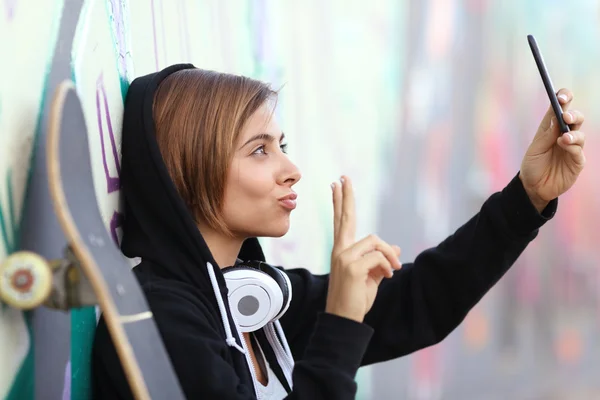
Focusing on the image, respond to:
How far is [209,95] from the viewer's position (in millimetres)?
1251

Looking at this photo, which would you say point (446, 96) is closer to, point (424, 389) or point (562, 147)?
point (424, 389)

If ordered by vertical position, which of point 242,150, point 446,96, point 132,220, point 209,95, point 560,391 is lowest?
point 560,391

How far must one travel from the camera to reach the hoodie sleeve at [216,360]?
3.11ft

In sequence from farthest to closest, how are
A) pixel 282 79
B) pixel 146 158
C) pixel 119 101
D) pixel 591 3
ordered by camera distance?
pixel 591 3
pixel 282 79
pixel 119 101
pixel 146 158

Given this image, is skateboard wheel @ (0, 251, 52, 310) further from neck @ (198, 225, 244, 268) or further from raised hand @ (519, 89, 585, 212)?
raised hand @ (519, 89, 585, 212)

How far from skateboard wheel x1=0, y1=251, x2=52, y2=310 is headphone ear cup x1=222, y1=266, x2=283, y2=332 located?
1.64 feet

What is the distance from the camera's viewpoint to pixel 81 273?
2.44 feet

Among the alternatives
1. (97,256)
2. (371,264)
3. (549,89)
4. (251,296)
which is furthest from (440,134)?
(97,256)

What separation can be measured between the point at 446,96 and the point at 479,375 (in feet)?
3.24

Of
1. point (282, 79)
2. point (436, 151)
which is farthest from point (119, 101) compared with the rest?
point (436, 151)

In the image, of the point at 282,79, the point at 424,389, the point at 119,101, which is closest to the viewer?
the point at 119,101

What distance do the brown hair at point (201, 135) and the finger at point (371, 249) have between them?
0.30 meters

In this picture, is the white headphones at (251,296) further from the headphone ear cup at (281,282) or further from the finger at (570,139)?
the finger at (570,139)

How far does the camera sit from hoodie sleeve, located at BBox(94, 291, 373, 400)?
95 centimetres
